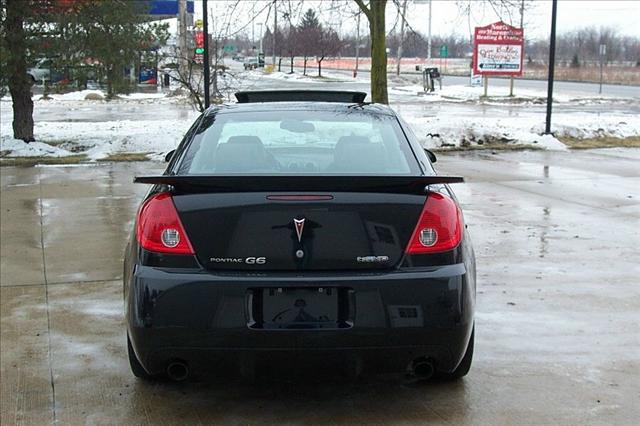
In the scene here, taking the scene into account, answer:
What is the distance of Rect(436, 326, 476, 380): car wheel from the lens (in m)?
3.88

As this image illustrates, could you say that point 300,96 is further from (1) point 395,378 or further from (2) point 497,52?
(2) point 497,52

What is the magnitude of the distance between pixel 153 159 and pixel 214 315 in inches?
433

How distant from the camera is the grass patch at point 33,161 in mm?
13016

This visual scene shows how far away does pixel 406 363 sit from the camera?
3424 millimetres

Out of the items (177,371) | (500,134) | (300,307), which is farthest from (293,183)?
(500,134)

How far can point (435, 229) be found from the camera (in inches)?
136

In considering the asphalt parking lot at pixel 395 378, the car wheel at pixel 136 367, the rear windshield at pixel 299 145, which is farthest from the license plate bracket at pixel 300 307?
the car wheel at pixel 136 367

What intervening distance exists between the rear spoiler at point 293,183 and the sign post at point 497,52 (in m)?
32.7

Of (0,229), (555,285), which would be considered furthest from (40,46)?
(555,285)

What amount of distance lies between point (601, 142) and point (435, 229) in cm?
1486

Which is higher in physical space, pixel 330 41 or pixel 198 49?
pixel 330 41

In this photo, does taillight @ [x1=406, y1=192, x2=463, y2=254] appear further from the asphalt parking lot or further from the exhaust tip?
the exhaust tip

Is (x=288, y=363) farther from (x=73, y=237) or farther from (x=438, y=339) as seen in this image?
(x=73, y=237)

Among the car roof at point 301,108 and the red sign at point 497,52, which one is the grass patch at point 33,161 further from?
the red sign at point 497,52
